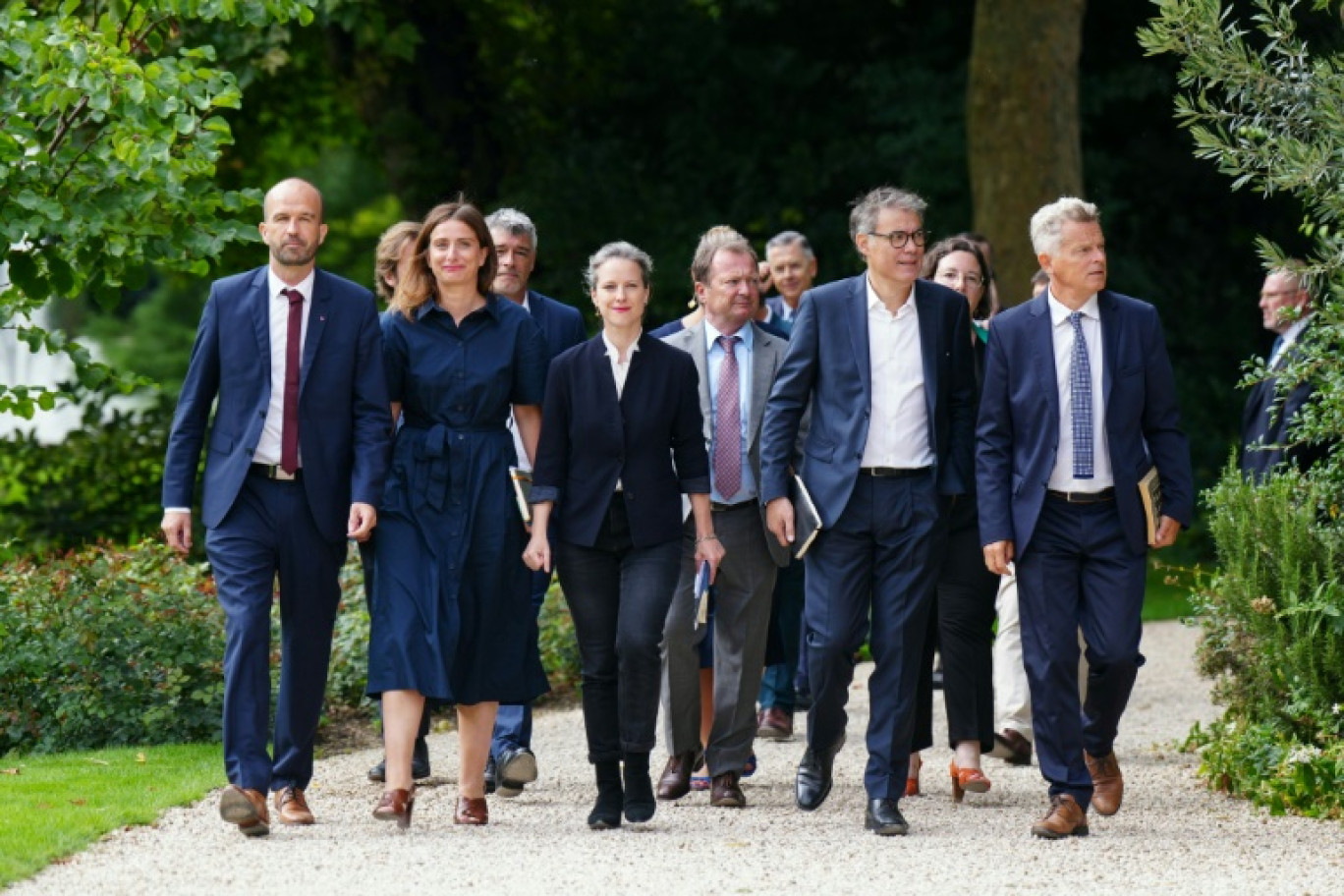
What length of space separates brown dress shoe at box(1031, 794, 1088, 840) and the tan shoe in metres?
2.55

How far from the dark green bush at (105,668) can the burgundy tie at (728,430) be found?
2.90 metres

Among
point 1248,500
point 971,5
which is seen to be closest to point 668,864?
point 1248,500

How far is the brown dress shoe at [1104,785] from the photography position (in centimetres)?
747

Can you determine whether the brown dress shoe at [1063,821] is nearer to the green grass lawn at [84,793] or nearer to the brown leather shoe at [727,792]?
the brown leather shoe at [727,792]

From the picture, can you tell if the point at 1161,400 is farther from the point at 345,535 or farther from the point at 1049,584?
the point at 345,535

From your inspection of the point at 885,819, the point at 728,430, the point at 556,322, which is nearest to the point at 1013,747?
the point at 885,819

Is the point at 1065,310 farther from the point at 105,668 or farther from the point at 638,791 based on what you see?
the point at 105,668

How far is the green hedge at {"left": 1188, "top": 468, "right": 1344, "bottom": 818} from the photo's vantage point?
761 centimetres

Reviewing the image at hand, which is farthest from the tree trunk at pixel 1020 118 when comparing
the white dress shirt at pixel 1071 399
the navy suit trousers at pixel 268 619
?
the navy suit trousers at pixel 268 619

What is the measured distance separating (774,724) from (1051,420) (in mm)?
3080

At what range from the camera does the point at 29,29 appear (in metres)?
8.55

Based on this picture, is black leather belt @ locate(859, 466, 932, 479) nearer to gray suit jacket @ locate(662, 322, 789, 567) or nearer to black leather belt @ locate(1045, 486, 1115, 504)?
black leather belt @ locate(1045, 486, 1115, 504)

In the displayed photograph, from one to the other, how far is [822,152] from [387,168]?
13.0 feet

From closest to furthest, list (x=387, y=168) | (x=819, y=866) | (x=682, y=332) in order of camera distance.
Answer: (x=819, y=866) → (x=682, y=332) → (x=387, y=168)
